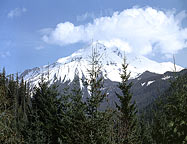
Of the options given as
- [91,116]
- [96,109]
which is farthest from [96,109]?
[91,116]

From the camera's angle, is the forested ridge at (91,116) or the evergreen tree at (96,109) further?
the evergreen tree at (96,109)

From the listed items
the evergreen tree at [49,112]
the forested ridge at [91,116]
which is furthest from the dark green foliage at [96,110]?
the evergreen tree at [49,112]

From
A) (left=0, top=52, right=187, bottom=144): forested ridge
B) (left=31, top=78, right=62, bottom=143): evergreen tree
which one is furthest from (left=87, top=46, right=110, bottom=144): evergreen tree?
(left=31, top=78, right=62, bottom=143): evergreen tree

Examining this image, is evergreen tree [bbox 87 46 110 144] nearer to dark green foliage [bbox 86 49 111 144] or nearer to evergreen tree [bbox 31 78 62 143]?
dark green foliage [bbox 86 49 111 144]

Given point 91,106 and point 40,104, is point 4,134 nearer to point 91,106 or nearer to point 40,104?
point 91,106

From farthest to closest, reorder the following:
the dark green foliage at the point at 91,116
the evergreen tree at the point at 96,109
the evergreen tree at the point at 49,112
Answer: the evergreen tree at the point at 49,112
the evergreen tree at the point at 96,109
the dark green foliage at the point at 91,116

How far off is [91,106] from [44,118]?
779 centimetres

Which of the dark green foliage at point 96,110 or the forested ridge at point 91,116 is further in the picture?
the dark green foliage at point 96,110

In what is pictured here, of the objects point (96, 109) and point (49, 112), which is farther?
point (49, 112)

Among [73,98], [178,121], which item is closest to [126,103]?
[73,98]

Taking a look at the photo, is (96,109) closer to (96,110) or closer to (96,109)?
(96,109)

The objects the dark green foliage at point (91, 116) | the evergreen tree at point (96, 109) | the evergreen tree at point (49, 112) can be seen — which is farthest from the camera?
the evergreen tree at point (49, 112)

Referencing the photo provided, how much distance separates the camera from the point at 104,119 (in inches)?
482

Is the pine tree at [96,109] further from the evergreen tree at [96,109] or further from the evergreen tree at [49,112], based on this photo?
the evergreen tree at [49,112]
